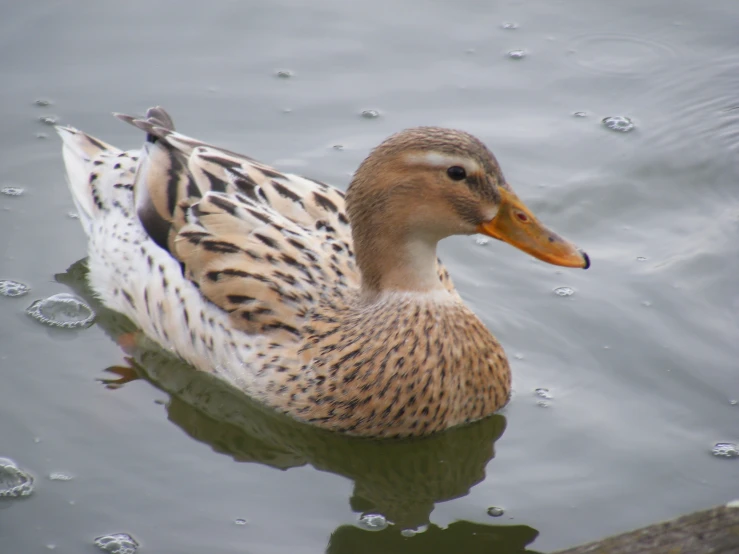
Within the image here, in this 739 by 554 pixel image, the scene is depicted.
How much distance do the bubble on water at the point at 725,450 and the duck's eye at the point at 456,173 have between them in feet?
6.89

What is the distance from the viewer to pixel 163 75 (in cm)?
968

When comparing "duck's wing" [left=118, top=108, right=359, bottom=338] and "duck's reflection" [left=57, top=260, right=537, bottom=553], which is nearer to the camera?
"duck's reflection" [left=57, top=260, right=537, bottom=553]

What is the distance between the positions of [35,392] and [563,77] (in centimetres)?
537

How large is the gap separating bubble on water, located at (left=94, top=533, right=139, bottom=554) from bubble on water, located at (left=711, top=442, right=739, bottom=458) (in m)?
3.20

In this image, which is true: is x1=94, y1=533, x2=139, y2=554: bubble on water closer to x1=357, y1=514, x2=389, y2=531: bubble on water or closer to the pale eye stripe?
x1=357, y1=514, x2=389, y2=531: bubble on water

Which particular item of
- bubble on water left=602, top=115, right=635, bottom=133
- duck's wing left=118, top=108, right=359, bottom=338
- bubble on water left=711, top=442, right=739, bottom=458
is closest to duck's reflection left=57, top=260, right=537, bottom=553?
duck's wing left=118, top=108, right=359, bottom=338

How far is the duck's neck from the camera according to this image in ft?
20.4

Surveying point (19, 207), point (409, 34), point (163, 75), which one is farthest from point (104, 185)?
point (409, 34)

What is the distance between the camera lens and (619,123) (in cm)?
918

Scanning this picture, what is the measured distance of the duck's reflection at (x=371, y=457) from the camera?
18.7 feet

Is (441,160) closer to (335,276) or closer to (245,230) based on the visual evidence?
(335,276)

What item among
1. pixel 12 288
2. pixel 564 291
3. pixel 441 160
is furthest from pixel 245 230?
pixel 564 291

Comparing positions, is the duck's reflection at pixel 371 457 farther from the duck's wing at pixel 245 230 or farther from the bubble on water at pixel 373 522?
the duck's wing at pixel 245 230

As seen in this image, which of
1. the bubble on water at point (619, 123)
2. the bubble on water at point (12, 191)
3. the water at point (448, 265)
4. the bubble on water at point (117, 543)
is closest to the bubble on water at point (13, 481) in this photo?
the water at point (448, 265)
